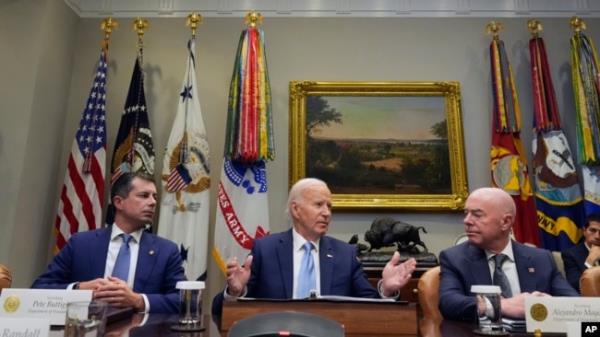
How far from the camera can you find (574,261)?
3.45 m

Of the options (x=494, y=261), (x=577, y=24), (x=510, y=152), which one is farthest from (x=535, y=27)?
(x=494, y=261)

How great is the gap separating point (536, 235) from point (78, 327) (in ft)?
12.4

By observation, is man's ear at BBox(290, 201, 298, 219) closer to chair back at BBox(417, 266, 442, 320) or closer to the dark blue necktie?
chair back at BBox(417, 266, 442, 320)

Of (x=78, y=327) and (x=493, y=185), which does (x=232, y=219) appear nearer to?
(x=493, y=185)

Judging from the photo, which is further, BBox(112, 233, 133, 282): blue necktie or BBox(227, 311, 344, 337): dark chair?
BBox(112, 233, 133, 282): blue necktie

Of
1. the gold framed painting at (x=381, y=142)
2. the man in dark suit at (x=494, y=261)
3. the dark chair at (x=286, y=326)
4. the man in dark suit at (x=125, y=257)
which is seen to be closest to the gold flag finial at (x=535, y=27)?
the gold framed painting at (x=381, y=142)

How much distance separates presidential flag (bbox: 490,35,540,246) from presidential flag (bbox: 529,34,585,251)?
111 millimetres

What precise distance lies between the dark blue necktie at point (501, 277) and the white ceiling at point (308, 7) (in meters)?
3.06

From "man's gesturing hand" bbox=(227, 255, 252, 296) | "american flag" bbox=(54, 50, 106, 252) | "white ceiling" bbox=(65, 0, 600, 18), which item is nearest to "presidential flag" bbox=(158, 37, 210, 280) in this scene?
"american flag" bbox=(54, 50, 106, 252)

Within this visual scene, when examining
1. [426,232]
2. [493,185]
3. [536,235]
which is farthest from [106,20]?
[536,235]

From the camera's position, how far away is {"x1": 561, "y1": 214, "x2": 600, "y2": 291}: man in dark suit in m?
3.36

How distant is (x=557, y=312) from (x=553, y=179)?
2.94m

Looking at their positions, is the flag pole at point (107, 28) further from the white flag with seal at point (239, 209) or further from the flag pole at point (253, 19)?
A: the white flag with seal at point (239, 209)

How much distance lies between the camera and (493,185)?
4.05 m
